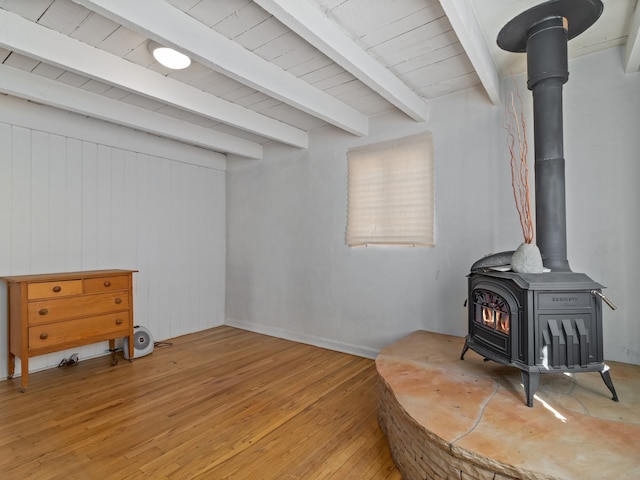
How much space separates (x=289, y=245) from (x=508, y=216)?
7.69 ft

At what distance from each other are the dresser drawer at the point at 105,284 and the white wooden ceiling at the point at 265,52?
1.42 metres

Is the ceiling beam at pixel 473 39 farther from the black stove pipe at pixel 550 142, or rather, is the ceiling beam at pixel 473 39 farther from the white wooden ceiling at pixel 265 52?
the black stove pipe at pixel 550 142

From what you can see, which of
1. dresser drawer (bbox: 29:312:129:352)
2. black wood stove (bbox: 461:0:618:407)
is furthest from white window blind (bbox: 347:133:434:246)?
dresser drawer (bbox: 29:312:129:352)

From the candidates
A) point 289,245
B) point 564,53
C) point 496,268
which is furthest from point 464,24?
point 289,245

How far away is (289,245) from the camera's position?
4.18m

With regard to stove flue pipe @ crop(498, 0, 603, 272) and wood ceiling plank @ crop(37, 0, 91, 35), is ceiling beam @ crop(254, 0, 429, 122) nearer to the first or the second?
stove flue pipe @ crop(498, 0, 603, 272)

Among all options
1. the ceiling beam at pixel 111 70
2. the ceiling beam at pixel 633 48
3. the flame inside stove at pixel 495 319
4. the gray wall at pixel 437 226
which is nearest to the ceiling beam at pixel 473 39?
the gray wall at pixel 437 226

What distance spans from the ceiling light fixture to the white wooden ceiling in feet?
0.24

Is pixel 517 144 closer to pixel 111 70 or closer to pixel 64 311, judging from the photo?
pixel 111 70

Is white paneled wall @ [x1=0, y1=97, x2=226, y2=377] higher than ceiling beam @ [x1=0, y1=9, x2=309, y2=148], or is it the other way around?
ceiling beam @ [x1=0, y1=9, x2=309, y2=148]

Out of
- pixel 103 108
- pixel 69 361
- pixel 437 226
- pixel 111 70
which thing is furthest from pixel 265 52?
pixel 69 361

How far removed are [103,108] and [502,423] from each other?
11.6ft

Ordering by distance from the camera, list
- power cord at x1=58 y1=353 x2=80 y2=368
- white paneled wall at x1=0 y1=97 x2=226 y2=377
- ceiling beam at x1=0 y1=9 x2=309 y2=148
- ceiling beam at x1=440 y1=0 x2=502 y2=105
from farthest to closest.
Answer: power cord at x1=58 y1=353 x2=80 y2=368, white paneled wall at x1=0 y1=97 x2=226 y2=377, ceiling beam at x1=0 y1=9 x2=309 y2=148, ceiling beam at x1=440 y1=0 x2=502 y2=105

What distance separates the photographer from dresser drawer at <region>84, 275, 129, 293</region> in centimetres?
312
